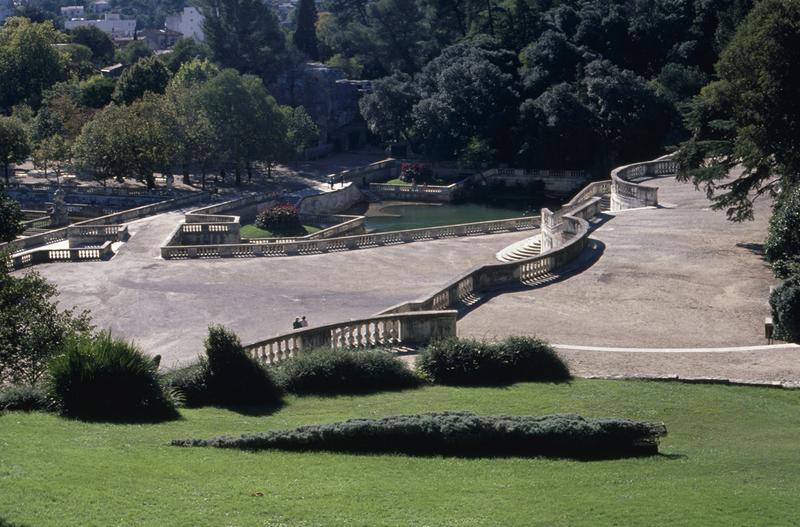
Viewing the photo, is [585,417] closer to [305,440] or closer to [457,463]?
[457,463]

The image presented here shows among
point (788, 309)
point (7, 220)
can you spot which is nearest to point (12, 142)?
point (7, 220)

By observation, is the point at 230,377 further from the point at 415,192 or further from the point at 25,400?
the point at 415,192

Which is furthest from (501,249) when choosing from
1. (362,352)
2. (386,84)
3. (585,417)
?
(386,84)

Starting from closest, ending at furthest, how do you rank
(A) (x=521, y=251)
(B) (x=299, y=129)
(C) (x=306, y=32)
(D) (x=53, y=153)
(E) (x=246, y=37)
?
(A) (x=521, y=251) < (D) (x=53, y=153) < (B) (x=299, y=129) < (E) (x=246, y=37) < (C) (x=306, y=32)

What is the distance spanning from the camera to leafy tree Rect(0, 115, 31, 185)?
281ft

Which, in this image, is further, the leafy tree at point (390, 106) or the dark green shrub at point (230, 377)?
the leafy tree at point (390, 106)

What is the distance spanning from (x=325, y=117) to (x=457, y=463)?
3797 inches

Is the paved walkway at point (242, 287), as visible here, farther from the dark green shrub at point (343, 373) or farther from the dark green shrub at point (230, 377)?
the dark green shrub at point (230, 377)

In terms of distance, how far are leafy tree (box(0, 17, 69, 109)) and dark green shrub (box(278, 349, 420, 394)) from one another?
95908 mm

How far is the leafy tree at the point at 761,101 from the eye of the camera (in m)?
40.8

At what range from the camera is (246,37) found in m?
118

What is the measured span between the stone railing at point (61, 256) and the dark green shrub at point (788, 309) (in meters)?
31.6

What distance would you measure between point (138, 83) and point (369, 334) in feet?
267

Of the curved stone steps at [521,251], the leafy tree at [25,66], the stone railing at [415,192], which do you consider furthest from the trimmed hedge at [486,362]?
the leafy tree at [25,66]
